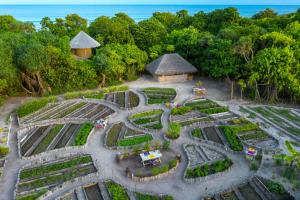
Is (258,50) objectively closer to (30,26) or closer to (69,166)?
(69,166)

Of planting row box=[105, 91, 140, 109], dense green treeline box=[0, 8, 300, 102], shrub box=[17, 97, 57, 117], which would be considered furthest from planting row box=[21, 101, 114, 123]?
dense green treeline box=[0, 8, 300, 102]

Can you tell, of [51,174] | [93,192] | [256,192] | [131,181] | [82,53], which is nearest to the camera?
[256,192]

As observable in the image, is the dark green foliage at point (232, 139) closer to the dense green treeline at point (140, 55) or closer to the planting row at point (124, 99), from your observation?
the dense green treeline at point (140, 55)

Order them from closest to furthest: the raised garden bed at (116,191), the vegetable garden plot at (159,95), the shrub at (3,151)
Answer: the raised garden bed at (116,191) < the shrub at (3,151) < the vegetable garden plot at (159,95)

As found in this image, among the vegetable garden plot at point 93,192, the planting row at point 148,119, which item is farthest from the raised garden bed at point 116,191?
the planting row at point 148,119

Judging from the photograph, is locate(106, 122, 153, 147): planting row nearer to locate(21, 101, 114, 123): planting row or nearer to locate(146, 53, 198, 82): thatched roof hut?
locate(21, 101, 114, 123): planting row

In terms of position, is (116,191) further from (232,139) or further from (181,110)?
Result: (181,110)

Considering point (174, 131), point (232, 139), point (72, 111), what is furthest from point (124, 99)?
point (232, 139)
